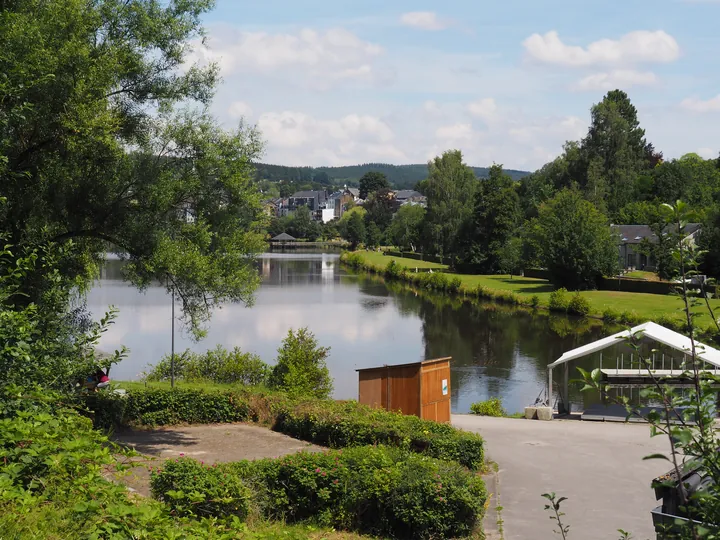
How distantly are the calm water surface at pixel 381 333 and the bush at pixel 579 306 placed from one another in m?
1.75

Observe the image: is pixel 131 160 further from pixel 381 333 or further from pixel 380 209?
pixel 380 209

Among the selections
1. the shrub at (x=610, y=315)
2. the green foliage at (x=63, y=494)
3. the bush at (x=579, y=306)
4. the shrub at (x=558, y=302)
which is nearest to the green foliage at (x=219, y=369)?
the green foliage at (x=63, y=494)

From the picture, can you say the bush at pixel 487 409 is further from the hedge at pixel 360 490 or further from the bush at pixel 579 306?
the bush at pixel 579 306

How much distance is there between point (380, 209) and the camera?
157m

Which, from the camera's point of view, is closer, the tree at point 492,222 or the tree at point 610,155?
the tree at point 492,222

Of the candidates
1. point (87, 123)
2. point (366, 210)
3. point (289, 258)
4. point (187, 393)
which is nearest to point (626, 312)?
point (187, 393)

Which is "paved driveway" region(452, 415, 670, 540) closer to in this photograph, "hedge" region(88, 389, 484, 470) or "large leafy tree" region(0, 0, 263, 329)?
"hedge" region(88, 389, 484, 470)

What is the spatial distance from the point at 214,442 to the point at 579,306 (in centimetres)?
4076

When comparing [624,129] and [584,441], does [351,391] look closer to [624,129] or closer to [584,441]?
[584,441]

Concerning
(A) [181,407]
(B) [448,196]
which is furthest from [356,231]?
(A) [181,407]

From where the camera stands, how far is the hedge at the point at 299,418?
46.0 feet

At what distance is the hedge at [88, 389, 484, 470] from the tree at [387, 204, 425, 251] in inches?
3580

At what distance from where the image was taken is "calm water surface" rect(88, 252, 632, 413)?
31.6 meters

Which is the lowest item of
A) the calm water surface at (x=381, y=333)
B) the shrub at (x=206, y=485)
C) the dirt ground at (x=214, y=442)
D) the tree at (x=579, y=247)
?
the calm water surface at (x=381, y=333)
